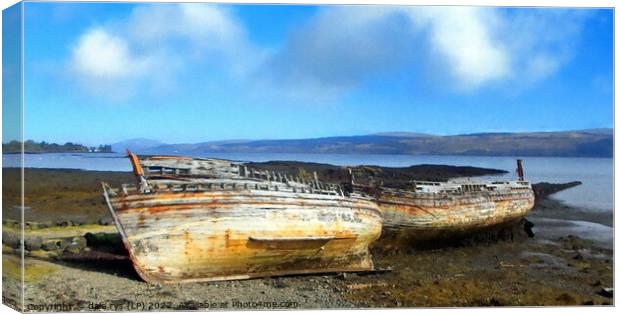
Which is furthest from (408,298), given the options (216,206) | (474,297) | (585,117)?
(585,117)

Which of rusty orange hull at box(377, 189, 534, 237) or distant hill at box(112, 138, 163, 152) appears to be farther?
rusty orange hull at box(377, 189, 534, 237)

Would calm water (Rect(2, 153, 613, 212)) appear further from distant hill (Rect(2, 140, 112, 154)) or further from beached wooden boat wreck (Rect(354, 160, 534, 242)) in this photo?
distant hill (Rect(2, 140, 112, 154))

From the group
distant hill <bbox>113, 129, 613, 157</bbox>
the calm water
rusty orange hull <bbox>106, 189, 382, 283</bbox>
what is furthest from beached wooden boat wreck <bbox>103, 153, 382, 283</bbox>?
the calm water

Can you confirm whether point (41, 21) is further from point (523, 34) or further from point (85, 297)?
point (523, 34)

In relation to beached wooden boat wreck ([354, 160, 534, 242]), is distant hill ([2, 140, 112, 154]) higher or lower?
higher

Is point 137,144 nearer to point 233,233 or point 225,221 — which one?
point 225,221

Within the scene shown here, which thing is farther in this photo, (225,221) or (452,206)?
(452,206)

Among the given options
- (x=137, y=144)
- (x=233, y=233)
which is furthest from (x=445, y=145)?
(x=137, y=144)
